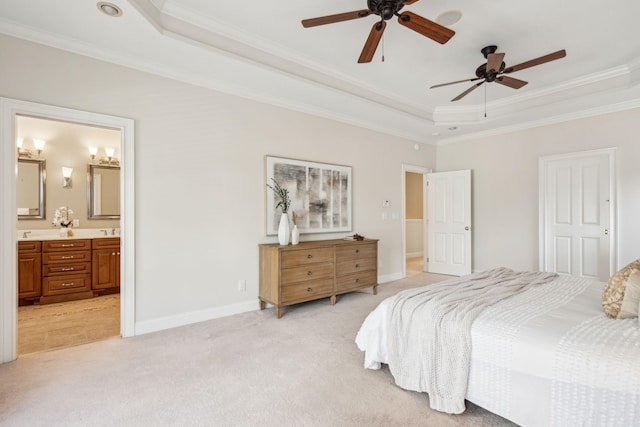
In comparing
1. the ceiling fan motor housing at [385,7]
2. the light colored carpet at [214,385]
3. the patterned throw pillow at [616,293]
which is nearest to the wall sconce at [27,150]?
the light colored carpet at [214,385]

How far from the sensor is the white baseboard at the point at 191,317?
122 inches

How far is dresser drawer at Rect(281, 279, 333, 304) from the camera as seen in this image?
359 cm

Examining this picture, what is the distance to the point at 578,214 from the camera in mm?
4566

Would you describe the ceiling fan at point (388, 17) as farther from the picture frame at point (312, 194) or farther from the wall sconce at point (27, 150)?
the wall sconce at point (27, 150)

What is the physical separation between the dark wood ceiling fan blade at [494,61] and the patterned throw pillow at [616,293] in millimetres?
2011

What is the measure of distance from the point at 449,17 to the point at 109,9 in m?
2.72

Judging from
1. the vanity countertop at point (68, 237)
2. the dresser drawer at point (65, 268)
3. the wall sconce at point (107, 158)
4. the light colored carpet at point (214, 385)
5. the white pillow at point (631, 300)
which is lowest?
the light colored carpet at point (214, 385)

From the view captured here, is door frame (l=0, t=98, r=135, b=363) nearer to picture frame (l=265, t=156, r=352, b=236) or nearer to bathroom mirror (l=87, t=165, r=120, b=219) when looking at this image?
picture frame (l=265, t=156, r=352, b=236)

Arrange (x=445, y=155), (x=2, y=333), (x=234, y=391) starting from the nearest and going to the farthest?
(x=234, y=391), (x=2, y=333), (x=445, y=155)

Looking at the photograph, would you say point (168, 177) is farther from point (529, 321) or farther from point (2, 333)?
point (529, 321)

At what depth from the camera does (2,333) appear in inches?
98.3

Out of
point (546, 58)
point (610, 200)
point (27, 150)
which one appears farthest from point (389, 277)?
point (27, 150)

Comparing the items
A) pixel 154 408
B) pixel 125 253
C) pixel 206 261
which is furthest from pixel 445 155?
pixel 154 408

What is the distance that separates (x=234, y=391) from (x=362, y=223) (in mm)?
3355
